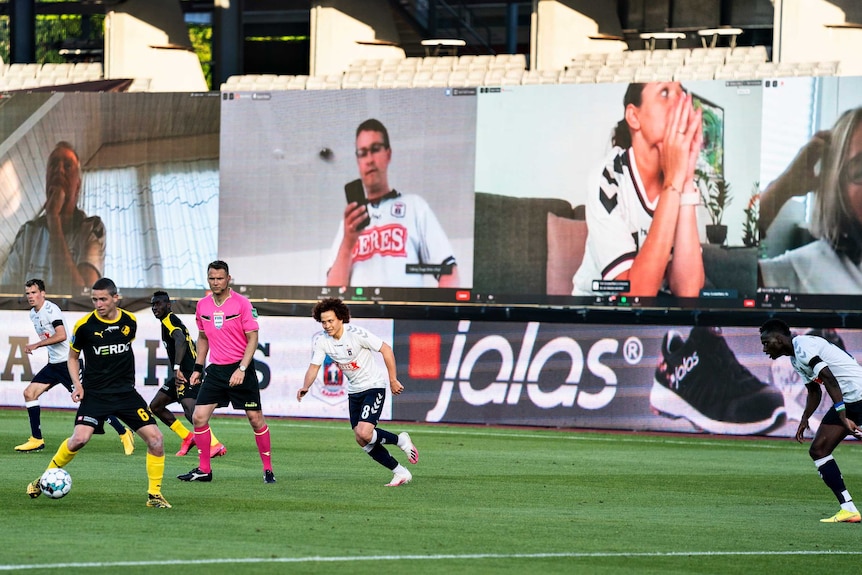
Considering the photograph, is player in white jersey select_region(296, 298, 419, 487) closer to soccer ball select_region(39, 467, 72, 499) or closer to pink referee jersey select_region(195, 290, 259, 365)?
pink referee jersey select_region(195, 290, 259, 365)

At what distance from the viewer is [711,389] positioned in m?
22.7

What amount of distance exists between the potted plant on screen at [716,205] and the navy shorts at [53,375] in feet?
41.3

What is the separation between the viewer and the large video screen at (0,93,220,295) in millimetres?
28219

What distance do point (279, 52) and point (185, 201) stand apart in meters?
19.0

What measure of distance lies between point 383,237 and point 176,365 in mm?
11097

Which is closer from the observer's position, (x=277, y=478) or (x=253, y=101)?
(x=277, y=478)

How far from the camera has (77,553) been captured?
357 inches

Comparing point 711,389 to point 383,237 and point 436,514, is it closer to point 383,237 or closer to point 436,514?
point 383,237

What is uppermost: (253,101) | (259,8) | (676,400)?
(259,8)

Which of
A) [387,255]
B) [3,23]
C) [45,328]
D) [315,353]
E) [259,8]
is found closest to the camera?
[315,353]

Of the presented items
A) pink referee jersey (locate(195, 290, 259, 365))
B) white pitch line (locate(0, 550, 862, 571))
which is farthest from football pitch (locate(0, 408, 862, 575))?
pink referee jersey (locate(195, 290, 259, 365))

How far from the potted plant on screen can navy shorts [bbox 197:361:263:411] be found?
44.3ft

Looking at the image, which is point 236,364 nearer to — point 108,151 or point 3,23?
point 108,151

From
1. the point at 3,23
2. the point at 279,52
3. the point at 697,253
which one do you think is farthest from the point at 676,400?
the point at 3,23
